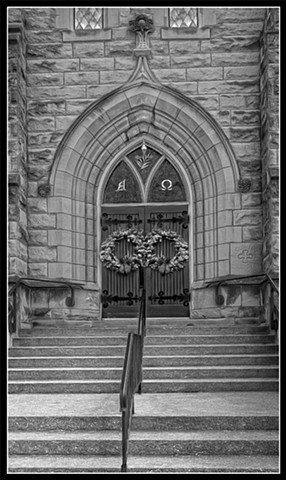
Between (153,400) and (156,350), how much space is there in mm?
1582

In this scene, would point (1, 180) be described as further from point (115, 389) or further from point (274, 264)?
point (274, 264)

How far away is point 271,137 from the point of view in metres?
10.3

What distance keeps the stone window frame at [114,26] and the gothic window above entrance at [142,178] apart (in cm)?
176

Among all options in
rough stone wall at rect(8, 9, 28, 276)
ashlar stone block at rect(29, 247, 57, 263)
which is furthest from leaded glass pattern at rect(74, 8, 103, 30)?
ashlar stone block at rect(29, 247, 57, 263)

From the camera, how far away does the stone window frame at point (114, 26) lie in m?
11.8

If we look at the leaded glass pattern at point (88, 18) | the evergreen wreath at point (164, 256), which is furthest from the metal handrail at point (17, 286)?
the leaded glass pattern at point (88, 18)

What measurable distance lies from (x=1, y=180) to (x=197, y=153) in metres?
6.56

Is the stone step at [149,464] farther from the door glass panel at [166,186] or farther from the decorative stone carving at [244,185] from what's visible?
the door glass panel at [166,186]

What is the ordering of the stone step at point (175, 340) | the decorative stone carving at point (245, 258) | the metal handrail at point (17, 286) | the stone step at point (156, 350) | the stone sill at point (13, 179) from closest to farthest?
the stone step at point (156, 350), the stone step at point (175, 340), the metal handrail at point (17, 286), the stone sill at point (13, 179), the decorative stone carving at point (245, 258)

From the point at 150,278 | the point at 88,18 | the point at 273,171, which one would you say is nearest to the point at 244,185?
the point at 273,171

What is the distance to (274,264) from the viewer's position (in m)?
10.1

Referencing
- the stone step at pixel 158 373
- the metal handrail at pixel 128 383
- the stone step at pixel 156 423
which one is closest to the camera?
the metal handrail at pixel 128 383

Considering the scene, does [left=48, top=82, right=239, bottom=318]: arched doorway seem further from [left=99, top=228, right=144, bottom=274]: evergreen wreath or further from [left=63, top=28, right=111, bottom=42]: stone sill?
[left=63, top=28, right=111, bottom=42]: stone sill

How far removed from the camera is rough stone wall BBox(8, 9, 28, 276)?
10586 mm
